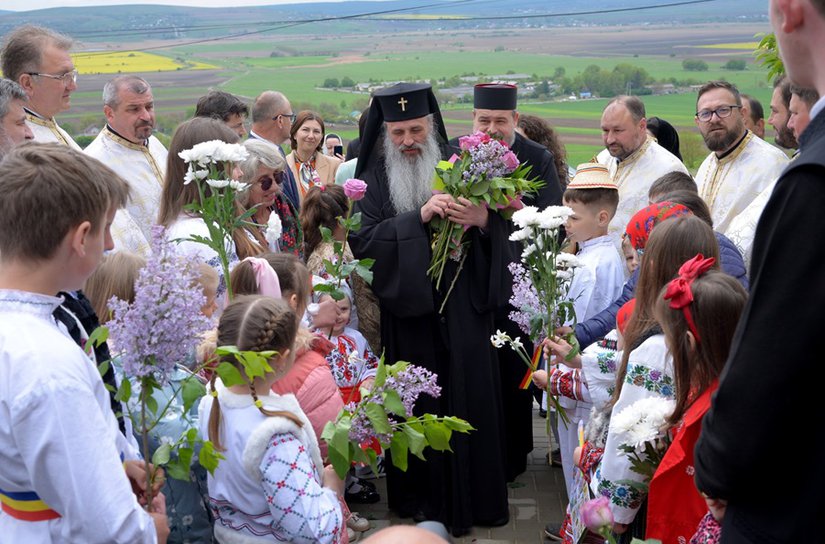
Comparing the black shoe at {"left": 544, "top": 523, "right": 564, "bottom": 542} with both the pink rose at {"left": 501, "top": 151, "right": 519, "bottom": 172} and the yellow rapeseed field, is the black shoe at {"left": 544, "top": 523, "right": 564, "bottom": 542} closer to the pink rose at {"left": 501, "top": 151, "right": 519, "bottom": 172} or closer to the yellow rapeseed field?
the pink rose at {"left": 501, "top": 151, "right": 519, "bottom": 172}

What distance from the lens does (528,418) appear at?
6.41 metres

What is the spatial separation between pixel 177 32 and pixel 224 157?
35.4 m

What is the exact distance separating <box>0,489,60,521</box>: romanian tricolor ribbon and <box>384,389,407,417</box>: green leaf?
124 cm

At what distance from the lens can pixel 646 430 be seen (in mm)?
2846

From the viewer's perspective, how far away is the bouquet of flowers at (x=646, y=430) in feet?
9.37

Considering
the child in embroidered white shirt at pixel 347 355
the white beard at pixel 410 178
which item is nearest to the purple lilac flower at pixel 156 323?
the child in embroidered white shirt at pixel 347 355

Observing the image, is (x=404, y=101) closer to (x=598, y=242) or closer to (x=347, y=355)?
(x=598, y=242)

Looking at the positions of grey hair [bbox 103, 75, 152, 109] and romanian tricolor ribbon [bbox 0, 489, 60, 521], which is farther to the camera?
grey hair [bbox 103, 75, 152, 109]

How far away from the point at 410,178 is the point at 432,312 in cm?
84

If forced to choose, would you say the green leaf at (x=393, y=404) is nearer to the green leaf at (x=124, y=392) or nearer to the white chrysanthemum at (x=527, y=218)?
the green leaf at (x=124, y=392)

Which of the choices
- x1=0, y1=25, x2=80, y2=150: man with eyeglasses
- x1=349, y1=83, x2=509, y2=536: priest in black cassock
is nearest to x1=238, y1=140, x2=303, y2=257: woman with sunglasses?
x1=349, y1=83, x2=509, y2=536: priest in black cassock

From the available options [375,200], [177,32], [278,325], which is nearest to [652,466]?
[278,325]

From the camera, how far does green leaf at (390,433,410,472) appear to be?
10.3 ft

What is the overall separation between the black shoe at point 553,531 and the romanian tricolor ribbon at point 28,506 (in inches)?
140
